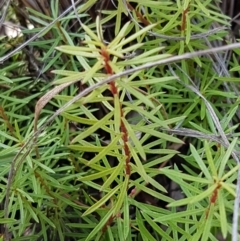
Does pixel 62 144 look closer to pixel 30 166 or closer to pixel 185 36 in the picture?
pixel 30 166

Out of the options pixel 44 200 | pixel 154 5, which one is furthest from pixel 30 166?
pixel 154 5

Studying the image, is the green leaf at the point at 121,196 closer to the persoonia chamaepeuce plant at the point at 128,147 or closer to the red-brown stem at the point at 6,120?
the persoonia chamaepeuce plant at the point at 128,147

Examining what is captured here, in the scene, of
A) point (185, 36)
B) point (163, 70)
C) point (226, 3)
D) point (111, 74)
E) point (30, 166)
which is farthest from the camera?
point (226, 3)

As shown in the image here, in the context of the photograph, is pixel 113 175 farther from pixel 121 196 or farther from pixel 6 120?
pixel 6 120

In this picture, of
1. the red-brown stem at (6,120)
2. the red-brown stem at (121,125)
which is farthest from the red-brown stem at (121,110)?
the red-brown stem at (6,120)

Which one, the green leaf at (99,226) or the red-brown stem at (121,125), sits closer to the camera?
the red-brown stem at (121,125)

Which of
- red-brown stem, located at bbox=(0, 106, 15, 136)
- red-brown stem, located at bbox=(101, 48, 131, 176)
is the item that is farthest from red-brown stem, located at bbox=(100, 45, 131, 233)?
red-brown stem, located at bbox=(0, 106, 15, 136)

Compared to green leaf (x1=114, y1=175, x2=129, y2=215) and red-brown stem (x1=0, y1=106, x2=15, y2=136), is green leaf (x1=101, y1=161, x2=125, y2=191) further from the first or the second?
red-brown stem (x1=0, y1=106, x2=15, y2=136)

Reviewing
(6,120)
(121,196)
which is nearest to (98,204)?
(121,196)
